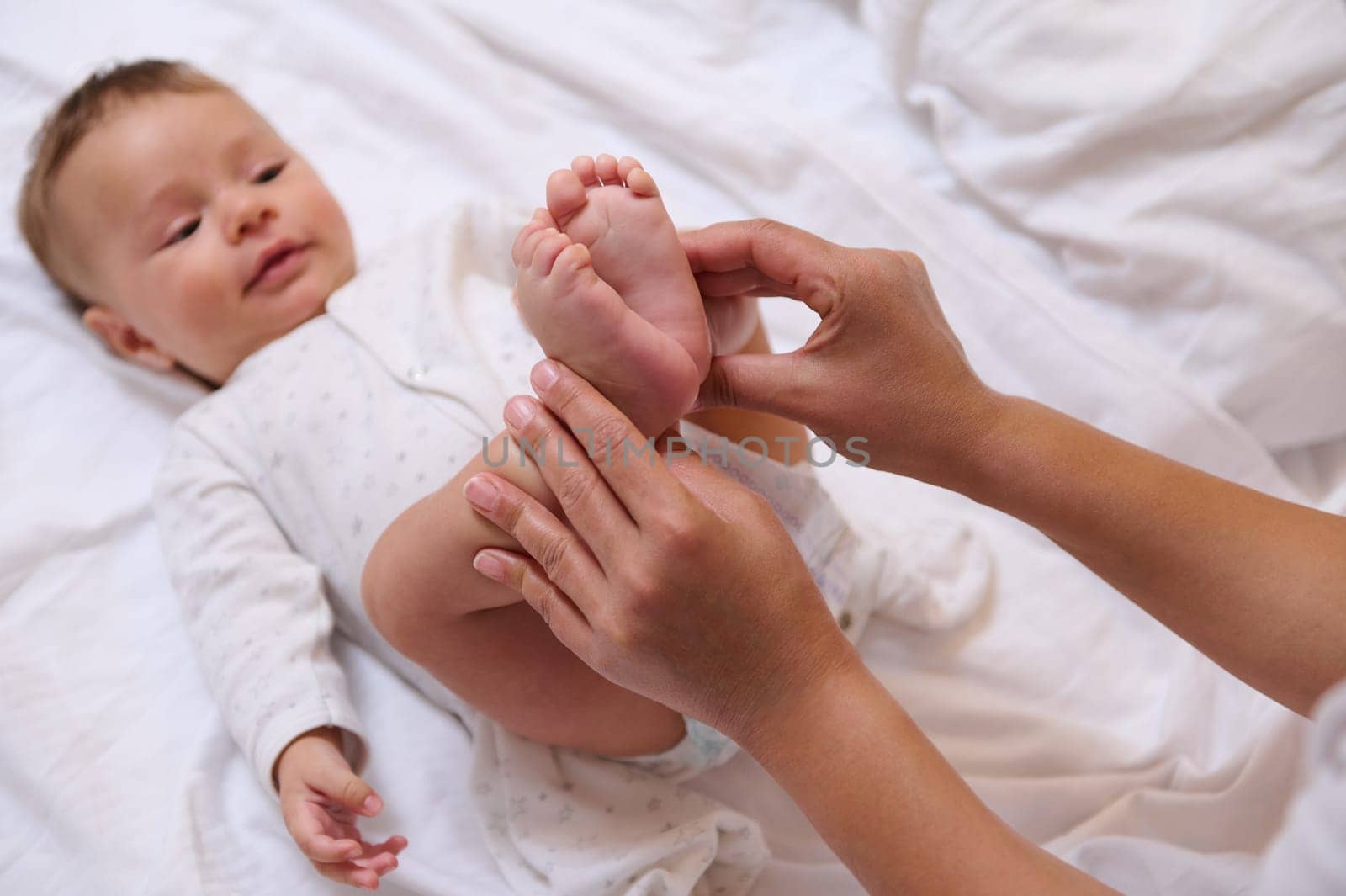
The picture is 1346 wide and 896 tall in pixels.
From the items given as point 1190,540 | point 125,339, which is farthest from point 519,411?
point 125,339

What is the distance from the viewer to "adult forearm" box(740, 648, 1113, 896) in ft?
2.07

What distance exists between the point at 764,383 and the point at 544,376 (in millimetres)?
172

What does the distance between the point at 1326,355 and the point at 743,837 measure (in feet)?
2.54

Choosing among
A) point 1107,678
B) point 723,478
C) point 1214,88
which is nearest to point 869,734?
point 723,478

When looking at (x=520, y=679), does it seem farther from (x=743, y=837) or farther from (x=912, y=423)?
(x=912, y=423)

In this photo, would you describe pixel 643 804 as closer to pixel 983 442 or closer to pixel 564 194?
pixel 983 442

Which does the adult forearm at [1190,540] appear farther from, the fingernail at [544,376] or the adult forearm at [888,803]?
the fingernail at [544,376]

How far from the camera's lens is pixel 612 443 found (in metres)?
0.68

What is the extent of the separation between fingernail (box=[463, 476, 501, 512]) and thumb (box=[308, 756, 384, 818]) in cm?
34

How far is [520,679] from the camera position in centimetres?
89

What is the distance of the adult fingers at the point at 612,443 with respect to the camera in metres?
0.65

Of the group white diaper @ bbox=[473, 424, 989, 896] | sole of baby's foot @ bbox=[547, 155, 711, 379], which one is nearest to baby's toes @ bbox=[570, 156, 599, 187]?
sole of baby's foot @ bbox=[547, 155, 711, 379]

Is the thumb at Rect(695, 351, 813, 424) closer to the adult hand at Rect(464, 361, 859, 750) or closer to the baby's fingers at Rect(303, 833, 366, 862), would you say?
the adult hand at Rect(464, 361, 859, 750)

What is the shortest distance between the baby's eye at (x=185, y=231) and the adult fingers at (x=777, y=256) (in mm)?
623
